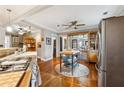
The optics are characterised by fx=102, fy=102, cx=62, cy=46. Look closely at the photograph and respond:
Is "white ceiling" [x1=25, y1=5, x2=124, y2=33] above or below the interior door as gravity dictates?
above

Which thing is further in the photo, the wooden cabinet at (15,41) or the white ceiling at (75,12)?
the wooden cabinet at (15,41)

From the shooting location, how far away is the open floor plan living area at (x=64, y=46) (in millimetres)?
1492

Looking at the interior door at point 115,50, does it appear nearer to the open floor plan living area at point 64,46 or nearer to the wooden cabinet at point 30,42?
the open floor plan living area at point 64,46

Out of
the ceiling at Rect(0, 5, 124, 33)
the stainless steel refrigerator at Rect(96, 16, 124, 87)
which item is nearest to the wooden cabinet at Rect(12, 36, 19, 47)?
the ceiling at Rect(0, 5, 124, 33)

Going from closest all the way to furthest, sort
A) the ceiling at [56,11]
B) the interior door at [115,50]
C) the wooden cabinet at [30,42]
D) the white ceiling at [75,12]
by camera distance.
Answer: the interior door at [115,50]
the ceiling at [56,11]
the white ceiling at [75,12]
the wooden cabinet at [30,42]

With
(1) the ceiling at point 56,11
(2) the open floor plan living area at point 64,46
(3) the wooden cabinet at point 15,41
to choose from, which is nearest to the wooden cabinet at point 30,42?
(2) the open floor plan living area at point 64,46

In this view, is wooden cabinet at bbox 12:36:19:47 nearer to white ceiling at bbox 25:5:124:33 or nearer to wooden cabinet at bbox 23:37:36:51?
wooden cabinet at bbox 23:37:36:51

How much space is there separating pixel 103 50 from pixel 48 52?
5.43 meters

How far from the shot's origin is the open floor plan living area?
4.90ft

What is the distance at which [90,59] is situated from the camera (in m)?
5.48

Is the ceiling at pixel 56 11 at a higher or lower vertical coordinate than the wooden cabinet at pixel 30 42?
higher

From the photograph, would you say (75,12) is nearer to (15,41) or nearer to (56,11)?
(56,11)

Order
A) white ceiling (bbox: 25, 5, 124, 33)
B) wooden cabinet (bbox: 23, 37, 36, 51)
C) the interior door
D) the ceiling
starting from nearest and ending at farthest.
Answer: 1. the interior door
2. the ceiling
3. white ceiling (bbox: 25, 5, 124, 33)
4. wooden cabinet (bbox: 23, 37, 36, 51)
